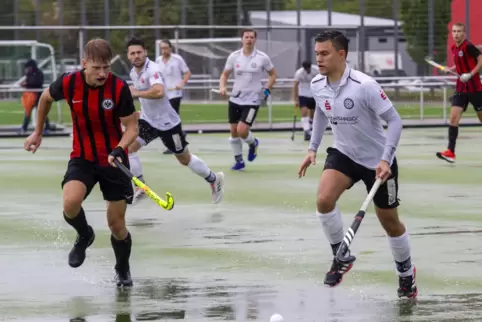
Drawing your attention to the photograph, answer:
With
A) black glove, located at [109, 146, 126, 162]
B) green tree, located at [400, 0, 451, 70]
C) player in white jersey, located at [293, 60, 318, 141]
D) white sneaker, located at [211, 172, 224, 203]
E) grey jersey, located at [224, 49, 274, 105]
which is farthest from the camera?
green tree, located at [400, 0, 451, 70]

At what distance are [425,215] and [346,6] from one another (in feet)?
134

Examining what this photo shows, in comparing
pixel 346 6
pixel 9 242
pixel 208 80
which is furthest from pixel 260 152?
pixel 346 6

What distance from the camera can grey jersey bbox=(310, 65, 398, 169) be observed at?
9195mm

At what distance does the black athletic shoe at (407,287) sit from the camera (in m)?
9.19

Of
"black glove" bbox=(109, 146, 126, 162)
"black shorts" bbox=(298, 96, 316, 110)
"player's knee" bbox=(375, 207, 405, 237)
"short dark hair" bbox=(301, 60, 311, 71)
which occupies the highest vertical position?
"black glove" bbox=(109, 146, 126, 162)

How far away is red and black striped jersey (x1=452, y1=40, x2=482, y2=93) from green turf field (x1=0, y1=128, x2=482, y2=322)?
1.74m

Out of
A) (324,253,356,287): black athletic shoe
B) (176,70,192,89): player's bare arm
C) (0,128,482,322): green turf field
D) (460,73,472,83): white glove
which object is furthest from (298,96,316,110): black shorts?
(324,253,356,287): black athletic shoe

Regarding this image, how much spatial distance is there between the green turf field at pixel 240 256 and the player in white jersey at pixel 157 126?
1.11ft

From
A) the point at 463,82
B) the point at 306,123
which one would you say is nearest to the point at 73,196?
the point at 463,82

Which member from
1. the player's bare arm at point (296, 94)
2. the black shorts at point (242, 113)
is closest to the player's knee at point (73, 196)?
the black shorts at point (242, 113)

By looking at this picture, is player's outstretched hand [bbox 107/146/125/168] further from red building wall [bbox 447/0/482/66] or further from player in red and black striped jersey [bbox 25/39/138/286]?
red building wall [bbox 447/0/482/66]

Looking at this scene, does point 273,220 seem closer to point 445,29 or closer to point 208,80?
point 208,80

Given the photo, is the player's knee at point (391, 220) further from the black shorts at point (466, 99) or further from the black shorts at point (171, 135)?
the black shorts at point (466, 99)

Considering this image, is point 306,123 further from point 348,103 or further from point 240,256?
point 348,103
